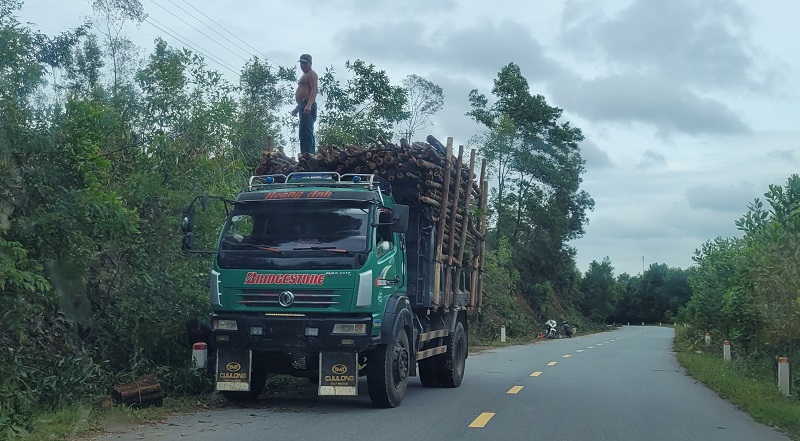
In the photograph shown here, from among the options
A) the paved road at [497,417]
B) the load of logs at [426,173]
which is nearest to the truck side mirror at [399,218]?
the load of logs at [426,173]

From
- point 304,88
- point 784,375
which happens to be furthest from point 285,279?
point 784,375

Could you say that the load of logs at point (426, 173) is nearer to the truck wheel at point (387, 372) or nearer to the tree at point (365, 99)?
the truck wheel at point (387, 372)

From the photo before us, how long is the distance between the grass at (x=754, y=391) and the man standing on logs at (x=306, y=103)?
8792 mm

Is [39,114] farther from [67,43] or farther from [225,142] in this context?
[67,43]

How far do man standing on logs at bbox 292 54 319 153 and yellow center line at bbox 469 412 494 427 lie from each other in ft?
23.3

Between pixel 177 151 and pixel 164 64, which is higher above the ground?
pixel 164 64

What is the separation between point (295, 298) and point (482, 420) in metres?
2.72

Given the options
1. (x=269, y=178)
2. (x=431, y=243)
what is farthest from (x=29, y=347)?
(x=431, y=243)

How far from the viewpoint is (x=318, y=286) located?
10406 mm

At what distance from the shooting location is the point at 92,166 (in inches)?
416

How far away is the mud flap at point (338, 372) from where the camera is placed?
10.4 metres

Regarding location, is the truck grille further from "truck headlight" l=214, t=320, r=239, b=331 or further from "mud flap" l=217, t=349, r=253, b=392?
"mud flap" l=217, t=349, r=253, b=392

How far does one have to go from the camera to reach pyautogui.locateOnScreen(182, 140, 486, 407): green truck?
10.4 m

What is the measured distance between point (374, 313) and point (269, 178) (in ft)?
8.80
